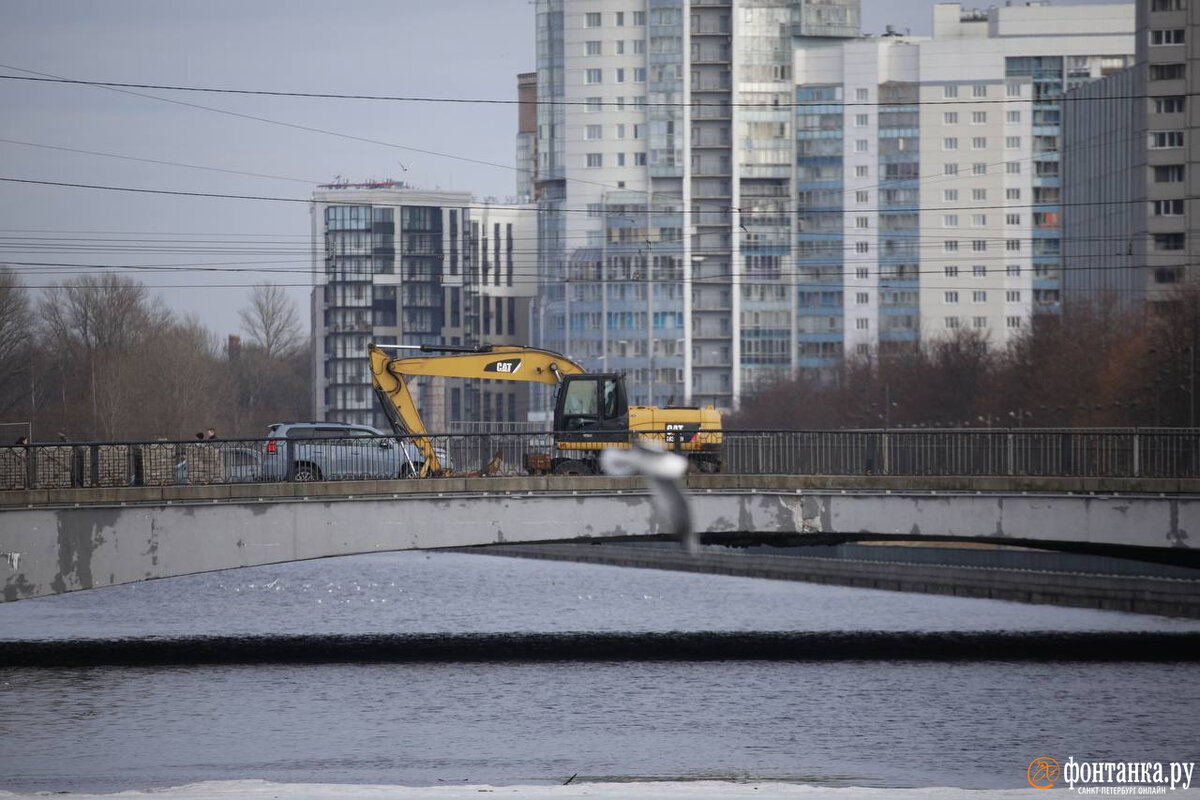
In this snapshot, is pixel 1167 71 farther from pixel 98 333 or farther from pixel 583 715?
pixel 583 715

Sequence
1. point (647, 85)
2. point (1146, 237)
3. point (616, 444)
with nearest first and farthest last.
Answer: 1. point (616, 444)
2. point (1146, 237)
3. point (647, 85)

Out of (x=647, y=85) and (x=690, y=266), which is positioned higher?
(x=647, y=85)

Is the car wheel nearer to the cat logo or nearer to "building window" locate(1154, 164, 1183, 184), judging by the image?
the cat logo

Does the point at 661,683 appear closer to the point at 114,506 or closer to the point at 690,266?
the point at 114,506

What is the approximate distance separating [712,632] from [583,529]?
1048 centimetres

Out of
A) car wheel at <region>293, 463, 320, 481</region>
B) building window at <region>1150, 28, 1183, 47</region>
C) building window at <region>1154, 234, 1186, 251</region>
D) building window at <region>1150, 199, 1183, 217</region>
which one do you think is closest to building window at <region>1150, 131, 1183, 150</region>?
building window at <region>1150, 199, 1183, 217</region>

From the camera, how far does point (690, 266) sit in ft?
627

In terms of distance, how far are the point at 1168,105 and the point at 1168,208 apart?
8782 millimetres

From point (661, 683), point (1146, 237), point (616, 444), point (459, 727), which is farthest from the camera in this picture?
point (1146, 237)

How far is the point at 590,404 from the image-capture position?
182 feet

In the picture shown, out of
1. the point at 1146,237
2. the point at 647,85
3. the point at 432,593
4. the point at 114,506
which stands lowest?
the point at 432,593

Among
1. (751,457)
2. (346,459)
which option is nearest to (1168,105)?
(751,457)

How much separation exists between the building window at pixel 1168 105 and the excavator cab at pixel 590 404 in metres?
110

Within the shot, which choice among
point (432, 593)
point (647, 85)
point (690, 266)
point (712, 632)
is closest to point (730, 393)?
point (690, 266)
